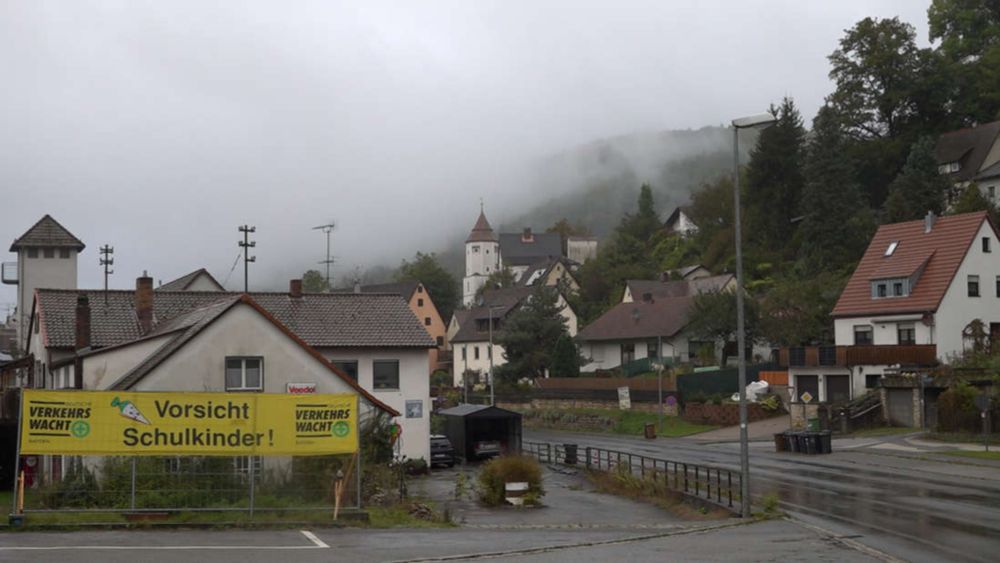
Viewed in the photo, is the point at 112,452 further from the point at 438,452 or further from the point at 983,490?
the point at 438,452

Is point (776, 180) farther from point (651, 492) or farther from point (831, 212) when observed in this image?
point (651, 492)

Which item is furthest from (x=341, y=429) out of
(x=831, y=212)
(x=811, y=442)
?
(x=831, y=212)

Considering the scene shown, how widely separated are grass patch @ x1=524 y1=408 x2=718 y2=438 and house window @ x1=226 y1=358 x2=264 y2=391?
125ft

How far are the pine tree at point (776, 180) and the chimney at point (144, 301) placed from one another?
6028 centimetres

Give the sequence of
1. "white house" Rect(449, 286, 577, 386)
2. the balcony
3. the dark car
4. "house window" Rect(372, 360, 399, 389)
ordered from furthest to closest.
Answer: "white house" Rect(449, 286, 577, 386) < the balcony < the dark car < "house window" Rect(372, 360, 399, 389)

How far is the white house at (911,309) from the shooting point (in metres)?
60.8

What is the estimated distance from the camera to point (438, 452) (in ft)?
166

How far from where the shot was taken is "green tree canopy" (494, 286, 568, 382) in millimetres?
89000

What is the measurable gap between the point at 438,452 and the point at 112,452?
27685 mm

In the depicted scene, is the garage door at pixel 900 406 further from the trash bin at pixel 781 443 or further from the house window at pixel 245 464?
the house window at pixel 245 464

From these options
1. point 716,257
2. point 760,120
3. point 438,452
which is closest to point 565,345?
point 716,257

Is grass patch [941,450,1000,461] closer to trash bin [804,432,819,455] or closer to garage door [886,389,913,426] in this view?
trash bin [804,432,819,455]

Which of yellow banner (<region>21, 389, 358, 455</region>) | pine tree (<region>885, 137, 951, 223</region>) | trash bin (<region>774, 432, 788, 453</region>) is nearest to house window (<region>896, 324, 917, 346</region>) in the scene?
trash bin (<region>774, 432, 788, 453</region>)

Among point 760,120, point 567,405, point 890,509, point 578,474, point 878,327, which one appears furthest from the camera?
point 567,405
